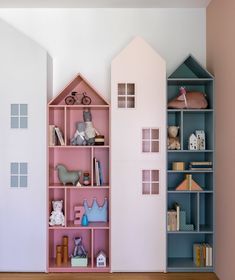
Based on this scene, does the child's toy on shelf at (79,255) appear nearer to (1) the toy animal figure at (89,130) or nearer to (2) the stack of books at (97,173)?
(2) the stack of books at (97,173)

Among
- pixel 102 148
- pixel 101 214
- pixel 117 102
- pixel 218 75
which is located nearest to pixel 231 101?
pixel 218 75

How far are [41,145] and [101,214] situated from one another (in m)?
0.89

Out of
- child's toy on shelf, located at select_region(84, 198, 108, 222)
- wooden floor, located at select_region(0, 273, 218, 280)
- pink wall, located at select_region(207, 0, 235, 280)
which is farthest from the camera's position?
child's toy on shelf, located at select_region(84, 198, 108, 222)

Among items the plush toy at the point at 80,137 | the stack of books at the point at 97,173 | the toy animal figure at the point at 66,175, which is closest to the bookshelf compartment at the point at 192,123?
the stack of books at the point at 97,173

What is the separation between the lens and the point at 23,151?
134 inches

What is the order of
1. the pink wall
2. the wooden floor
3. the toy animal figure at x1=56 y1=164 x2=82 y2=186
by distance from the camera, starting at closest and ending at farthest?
the pink wall → the wooden floor → the toy animal figure at x1=56 y1=164 x2=82 y2=186

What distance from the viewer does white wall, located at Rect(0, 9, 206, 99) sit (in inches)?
146

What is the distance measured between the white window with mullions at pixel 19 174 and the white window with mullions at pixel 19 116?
349 millimetres

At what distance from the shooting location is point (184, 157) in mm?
3711

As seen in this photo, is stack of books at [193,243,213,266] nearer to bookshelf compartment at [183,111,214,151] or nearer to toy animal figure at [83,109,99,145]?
bookshelf compartment at [183,111,214,151]

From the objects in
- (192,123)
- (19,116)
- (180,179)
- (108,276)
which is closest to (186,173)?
(180,179)

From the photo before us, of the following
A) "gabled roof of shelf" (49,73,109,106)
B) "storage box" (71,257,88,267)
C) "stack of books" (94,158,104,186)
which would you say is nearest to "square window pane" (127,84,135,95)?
"gabled roof of shelf" (49,73,109,106)

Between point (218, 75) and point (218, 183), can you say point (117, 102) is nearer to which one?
point (218, 75)

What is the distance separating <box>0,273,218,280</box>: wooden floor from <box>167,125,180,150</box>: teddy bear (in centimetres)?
113
